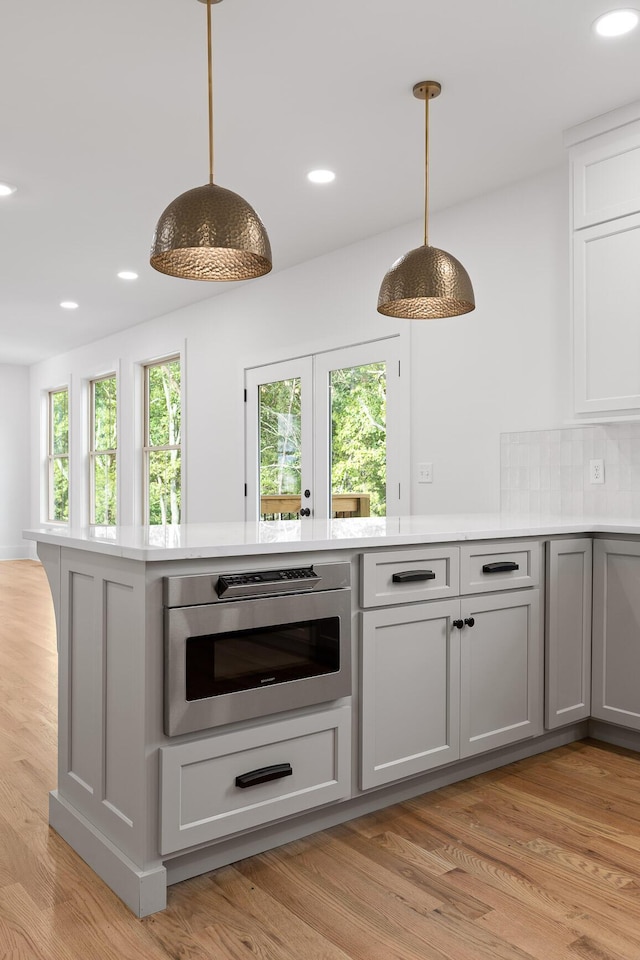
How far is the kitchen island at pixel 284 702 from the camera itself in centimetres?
181

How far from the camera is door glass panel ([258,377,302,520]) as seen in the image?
532cm

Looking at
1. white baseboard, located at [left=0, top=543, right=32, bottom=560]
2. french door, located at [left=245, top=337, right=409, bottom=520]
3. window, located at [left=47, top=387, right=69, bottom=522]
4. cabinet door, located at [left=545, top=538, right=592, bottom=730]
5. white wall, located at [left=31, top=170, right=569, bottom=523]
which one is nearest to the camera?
cabinet door, located at [left=545, top=538, right=592, bottom=730]

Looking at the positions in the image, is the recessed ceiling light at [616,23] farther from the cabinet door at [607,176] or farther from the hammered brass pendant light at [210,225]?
the hammered brass pendant light at [210,225]

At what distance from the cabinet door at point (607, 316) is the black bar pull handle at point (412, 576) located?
1278mm

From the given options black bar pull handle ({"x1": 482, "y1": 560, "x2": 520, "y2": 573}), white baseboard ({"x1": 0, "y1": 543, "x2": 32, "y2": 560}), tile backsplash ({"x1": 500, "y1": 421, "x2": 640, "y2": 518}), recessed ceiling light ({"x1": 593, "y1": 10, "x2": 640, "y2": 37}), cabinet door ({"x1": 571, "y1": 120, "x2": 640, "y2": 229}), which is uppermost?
recessed ceiling light ({"x1": 593, "y1": 10, "x2": 640, "y2": 37})

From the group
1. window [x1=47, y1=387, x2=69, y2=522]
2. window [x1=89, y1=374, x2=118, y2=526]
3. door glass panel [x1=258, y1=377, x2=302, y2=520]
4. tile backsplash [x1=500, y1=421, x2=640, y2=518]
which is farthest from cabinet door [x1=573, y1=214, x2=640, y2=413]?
window [x1=47, y1=387, x2=69, y2=522]

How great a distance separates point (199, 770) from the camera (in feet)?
6.08

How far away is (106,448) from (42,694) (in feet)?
16.0

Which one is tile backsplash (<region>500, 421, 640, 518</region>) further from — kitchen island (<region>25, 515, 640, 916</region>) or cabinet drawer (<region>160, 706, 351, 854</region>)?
cabinet drawer (<region>160, 706, 351, 854</region>)

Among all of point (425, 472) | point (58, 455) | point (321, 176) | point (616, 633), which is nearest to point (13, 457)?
point (58, 455)

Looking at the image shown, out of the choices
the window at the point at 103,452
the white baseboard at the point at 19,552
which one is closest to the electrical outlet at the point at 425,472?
the window at the point at 103,452

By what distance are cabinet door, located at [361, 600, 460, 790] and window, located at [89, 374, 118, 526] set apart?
5858mm

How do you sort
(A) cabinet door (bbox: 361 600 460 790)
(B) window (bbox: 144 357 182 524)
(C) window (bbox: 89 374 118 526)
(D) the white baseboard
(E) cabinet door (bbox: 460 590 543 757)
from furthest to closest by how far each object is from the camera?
(D) the white baseboard < (C) window (bbox: 89 374 118 526) < (B) window (bbox: 144 357 182 524) < (E) cabinet door (bbox: 460 590 543 757) < (A) cabinet door (bbox: 361 600 460 790)

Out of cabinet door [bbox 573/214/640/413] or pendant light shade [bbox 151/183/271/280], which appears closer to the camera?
pendant light shade [bbox 151/183/271/280]
